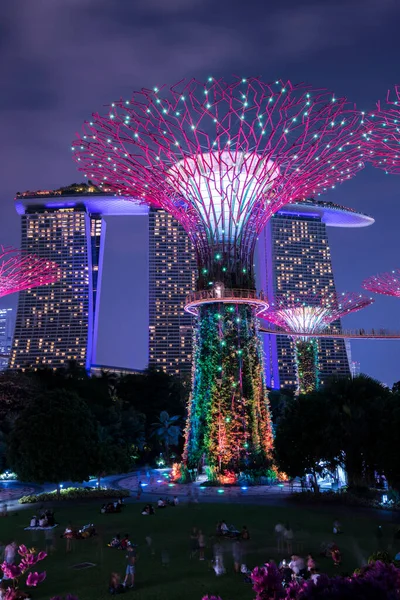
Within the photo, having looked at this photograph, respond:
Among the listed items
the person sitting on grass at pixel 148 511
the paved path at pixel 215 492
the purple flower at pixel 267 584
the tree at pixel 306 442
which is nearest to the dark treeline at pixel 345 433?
the tree at pixel 306 442

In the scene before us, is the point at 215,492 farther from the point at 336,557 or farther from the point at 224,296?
the point at 336,557

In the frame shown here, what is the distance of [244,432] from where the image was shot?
124 ft

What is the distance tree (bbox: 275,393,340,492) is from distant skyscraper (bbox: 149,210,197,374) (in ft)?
360

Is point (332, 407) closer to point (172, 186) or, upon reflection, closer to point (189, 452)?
point (189, 452)

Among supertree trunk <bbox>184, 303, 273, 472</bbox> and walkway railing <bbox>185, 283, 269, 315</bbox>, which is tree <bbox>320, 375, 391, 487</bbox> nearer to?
supertree trunk <bbox>184, 303, 273, 472</bbox>

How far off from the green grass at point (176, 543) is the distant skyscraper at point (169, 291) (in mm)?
113898

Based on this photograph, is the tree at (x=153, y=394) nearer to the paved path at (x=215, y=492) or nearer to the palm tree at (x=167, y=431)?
the palm tree at (x=167, y=431)

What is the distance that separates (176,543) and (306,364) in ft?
165

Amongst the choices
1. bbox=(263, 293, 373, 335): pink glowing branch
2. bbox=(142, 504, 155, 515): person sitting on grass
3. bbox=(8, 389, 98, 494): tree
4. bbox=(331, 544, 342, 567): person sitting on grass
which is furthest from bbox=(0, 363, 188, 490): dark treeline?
A: bbox=(331, 544, 342, 567): person sitting on grass

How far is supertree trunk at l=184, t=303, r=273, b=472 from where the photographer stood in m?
37.8

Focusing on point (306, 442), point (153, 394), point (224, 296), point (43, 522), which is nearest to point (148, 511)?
point (43, 522)

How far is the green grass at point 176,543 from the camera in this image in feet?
55.2

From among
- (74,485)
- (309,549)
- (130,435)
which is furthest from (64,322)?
(309,549)

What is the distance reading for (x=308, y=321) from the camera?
69938 millimetres
